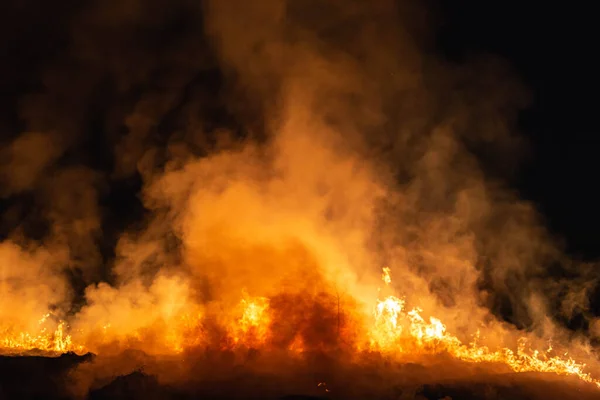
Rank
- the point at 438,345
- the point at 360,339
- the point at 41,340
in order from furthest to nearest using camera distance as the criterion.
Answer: the point at 41,340
the point at 438,345
the point at 360,339

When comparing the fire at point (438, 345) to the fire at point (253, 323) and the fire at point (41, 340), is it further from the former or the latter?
the fire at point (41, 340)

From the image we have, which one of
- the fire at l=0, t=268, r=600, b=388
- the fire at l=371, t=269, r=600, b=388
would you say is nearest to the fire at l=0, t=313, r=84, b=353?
the fire at l=0, t=268, r=600, b=388

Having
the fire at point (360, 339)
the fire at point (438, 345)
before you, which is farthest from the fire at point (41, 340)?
the fire at point (438, 345)

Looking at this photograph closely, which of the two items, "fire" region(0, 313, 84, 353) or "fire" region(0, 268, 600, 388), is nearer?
"fire" region(0, 268, 600, 388)

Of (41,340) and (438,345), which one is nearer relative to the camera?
(438,345)

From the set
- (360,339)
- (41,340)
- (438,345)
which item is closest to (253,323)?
(360,339)

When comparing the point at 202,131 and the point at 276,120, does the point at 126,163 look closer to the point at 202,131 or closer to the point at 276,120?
the point at 202,131

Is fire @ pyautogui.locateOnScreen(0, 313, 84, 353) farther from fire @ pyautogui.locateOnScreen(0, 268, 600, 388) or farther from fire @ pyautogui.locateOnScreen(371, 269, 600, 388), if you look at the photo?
fire @ pyautogui.locateOnScreen(371, 269, 600, 388)

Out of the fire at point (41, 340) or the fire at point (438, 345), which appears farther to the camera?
the fire at point (41, 340)

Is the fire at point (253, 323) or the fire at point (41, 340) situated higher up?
the fire at point (253, 323)

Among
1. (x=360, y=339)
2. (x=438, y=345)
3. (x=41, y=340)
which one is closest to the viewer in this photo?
(x=360, y=339)

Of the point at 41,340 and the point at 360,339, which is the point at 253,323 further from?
the point at 41,340

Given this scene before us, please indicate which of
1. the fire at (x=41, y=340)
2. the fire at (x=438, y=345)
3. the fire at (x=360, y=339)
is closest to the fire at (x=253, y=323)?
the fire at (x=360, y=339)

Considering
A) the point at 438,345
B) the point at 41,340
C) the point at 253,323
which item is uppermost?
the point at 253,323
